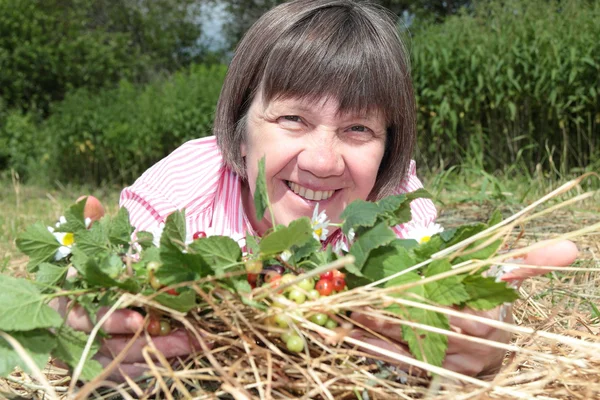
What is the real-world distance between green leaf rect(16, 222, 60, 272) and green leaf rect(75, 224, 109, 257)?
8cm

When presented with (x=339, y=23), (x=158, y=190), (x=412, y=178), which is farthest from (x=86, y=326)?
(x=412, y=178)

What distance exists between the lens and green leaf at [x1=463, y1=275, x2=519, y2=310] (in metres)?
1.01

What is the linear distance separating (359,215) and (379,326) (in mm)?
204

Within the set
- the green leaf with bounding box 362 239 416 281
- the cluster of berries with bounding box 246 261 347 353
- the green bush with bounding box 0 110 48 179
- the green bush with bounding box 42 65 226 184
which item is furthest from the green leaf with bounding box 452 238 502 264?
the green bush with bounding box 0 110 48 179

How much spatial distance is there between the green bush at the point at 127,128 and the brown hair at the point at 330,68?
5622 millimetres

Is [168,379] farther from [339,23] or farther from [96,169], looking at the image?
[96,169]

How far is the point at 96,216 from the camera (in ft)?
4.64

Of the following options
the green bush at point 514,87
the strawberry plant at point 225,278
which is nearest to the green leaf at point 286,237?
the strawberry plant at point 225,278

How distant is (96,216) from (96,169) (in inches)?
302

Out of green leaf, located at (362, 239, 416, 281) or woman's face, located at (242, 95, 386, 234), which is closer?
green leaf, located at (362, 239, 416, 281)

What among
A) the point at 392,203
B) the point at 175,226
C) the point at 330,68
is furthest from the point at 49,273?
the point at 330,68

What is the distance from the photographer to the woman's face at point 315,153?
5.25ft

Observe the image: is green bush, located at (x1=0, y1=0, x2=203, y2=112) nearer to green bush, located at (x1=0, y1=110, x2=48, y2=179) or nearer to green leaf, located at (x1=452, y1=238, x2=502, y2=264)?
green bush, located at (x1=0, y1=110, x2=48, y2=179)

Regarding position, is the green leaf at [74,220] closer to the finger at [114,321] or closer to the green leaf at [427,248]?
the finger at [114,321]
